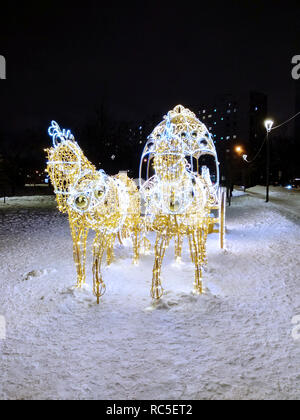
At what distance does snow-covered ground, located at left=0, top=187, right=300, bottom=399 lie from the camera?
8.95ft

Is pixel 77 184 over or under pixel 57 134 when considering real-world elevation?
under

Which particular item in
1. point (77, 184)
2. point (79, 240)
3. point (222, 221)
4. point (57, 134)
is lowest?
point (222, 221)

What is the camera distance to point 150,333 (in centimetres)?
362

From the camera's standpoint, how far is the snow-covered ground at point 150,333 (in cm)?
273
